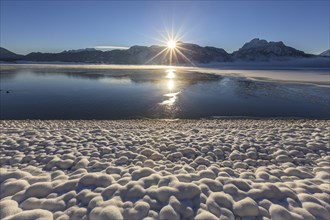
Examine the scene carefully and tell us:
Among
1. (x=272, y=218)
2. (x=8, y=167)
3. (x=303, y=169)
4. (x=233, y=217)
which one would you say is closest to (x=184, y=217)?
(x=233, y=217)

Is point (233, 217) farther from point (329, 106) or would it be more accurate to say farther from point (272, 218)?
point (329, 106)

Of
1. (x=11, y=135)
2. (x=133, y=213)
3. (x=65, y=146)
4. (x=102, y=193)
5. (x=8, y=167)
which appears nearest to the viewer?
(x=133, y=213)

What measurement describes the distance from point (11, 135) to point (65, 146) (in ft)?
9.54

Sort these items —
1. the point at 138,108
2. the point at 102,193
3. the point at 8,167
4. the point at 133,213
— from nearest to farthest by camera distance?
the point at 133,213, the point at 102,193, the point at 8,167, the point at 138,108

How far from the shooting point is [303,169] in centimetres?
578

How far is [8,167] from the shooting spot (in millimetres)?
5637

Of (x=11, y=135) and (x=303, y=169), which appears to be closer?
(x=303, y=169)

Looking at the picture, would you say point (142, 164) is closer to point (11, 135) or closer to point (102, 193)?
point (102, 193)

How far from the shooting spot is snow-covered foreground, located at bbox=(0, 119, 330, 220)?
12.9 feet

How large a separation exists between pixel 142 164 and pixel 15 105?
1827cm

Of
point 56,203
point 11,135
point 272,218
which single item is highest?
point 11,135

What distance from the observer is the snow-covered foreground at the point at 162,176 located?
3.93 meters

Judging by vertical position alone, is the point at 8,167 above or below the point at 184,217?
above

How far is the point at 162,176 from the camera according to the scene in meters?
5.03
